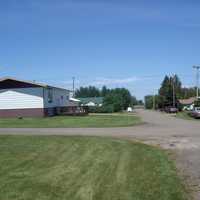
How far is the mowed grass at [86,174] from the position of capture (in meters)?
6.30

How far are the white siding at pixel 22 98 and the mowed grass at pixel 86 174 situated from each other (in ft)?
82.2

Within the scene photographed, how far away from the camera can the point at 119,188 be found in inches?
264

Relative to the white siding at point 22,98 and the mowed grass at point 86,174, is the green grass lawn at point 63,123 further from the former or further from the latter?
the mowed grass at point 86,174

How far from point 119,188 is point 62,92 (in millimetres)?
39288

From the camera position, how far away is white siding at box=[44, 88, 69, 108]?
3834cm

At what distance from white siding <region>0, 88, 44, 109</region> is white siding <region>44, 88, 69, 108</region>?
97cm

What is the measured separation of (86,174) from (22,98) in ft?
100

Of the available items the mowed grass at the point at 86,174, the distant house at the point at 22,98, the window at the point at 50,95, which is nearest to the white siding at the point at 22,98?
the distant house at the point at 22,98

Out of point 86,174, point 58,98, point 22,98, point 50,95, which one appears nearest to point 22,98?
point 22,98

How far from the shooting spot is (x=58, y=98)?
43531 millimetres

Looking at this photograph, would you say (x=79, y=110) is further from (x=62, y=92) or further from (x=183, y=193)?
(x=183, y=193)

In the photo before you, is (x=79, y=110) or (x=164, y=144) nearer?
(x=164, y=144)

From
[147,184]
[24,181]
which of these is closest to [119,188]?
[147,184]

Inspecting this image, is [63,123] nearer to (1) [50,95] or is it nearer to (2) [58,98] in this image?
(1) [50,95]
